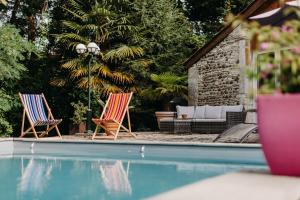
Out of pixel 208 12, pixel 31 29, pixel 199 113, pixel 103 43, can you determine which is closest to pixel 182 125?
pixel 199 113

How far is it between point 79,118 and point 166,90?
103 inches

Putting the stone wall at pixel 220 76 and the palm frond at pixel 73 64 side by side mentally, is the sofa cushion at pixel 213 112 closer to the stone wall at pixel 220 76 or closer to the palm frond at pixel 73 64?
the stone wall at pixel 220 76

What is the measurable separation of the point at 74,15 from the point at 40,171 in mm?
8120

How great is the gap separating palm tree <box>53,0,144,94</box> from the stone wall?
189 centimetres

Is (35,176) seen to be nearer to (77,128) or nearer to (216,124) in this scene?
(216,124)

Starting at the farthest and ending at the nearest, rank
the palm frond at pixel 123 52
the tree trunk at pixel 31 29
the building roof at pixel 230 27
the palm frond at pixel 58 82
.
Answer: the tree trunk at pixel 31 29, the palm frond at pixel 58 82, the palm frond at pixel 123 52, the building roof at pixel 230 27

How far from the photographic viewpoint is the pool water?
4.23 metres

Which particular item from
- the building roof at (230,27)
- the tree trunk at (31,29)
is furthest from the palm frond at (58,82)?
the building roof at (230,27)

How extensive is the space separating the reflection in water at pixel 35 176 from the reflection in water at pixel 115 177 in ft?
2.29

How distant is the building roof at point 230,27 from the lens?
37.3 ft

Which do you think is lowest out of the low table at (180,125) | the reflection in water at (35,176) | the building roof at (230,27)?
the reflection in water at (35,176)

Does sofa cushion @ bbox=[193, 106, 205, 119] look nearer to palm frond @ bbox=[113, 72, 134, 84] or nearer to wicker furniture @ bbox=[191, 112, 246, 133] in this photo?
wicker furniture @ bbox=[191, 112, 246, 133]

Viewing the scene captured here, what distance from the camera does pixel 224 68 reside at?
12586mm

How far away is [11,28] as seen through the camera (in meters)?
11.9
